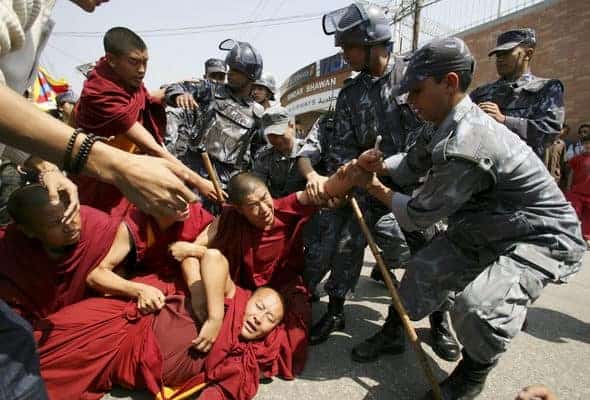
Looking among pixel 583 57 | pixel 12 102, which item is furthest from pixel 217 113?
pixel 583 57

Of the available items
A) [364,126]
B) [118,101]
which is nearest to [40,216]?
[118,101]

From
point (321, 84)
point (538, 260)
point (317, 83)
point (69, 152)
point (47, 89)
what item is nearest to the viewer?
point (69, 152)

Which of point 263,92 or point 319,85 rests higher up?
point 263,92

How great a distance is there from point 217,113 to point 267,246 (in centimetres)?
154

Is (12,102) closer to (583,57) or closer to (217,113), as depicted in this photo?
(217,113)

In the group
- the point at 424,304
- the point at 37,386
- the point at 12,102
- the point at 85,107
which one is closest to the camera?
the point at 12,102

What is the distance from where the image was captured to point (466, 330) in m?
1.60

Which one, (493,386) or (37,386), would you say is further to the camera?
(493,386)

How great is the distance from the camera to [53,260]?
2074 millimetres

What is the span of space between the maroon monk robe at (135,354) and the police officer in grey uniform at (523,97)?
7.98ft

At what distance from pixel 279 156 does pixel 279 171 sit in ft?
0.43

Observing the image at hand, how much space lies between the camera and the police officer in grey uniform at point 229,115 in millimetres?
3359

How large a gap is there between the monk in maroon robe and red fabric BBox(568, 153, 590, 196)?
198 inches

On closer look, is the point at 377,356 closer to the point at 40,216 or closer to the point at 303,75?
the point at 40,216
